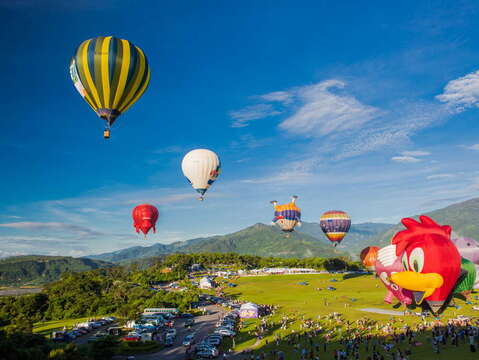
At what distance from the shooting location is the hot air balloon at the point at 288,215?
77812 millimetres

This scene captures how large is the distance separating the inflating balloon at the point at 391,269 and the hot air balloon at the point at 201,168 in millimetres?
38962

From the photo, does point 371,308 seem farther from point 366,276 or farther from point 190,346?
point 366,276

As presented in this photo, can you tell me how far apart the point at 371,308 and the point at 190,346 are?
30.2 metres

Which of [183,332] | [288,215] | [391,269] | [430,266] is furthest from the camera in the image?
[288,215]

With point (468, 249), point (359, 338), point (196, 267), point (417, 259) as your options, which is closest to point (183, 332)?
point (359, 338)

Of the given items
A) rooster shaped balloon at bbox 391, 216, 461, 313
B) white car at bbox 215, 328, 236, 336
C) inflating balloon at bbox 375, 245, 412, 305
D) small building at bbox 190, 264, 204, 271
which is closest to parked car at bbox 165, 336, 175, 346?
white car at bbox 215, 328, 236, 336

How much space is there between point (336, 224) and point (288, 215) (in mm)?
12585

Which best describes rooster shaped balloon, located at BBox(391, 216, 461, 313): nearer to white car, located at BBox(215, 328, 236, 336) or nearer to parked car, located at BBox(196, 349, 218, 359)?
parked car, located at BBox(196, 349, 218, 359)

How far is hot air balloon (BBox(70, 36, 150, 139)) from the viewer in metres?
30.5

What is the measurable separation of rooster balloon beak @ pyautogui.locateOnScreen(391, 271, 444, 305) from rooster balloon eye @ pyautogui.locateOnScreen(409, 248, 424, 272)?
23 cm

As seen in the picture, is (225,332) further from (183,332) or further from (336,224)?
(336,224)

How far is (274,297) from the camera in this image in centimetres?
7162

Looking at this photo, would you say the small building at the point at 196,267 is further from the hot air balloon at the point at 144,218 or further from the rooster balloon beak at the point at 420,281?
the rooster balloon beak at the point at 420,281

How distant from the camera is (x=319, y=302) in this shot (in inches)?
2472
